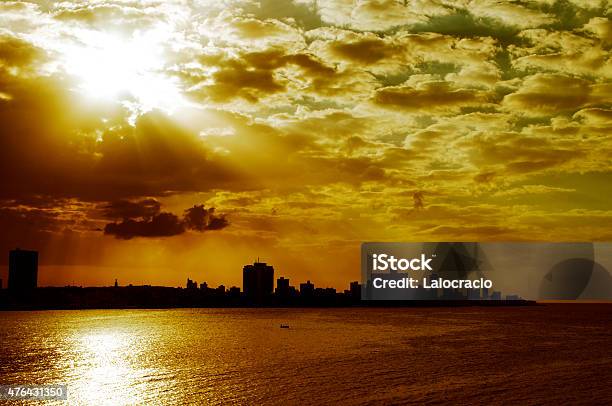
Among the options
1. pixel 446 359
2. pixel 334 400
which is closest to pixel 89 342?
pixel 446 359

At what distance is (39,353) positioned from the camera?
128 m

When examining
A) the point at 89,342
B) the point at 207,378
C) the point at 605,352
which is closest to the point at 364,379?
the point at 207,378

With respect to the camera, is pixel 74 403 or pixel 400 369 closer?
pixel 74 403

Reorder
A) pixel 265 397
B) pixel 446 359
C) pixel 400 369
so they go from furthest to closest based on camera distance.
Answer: pixel 446 359
pixel 400 369
pixel 265 397

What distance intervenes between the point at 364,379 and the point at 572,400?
25520mm

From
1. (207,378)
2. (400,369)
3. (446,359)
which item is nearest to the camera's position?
(207,378)

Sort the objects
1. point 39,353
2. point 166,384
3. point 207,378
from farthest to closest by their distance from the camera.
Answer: point 39,353
point 207,378
point 166,384

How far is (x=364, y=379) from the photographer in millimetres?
83312

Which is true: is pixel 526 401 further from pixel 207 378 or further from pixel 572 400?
pixel 207 378

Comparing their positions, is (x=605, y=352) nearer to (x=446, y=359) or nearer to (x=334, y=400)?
(x=446, y=359)

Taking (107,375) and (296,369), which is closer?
(107,375)

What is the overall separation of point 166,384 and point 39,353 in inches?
2286

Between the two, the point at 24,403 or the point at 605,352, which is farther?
the point at 605,352

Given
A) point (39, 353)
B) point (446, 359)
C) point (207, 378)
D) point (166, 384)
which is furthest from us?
point (39, 353)
